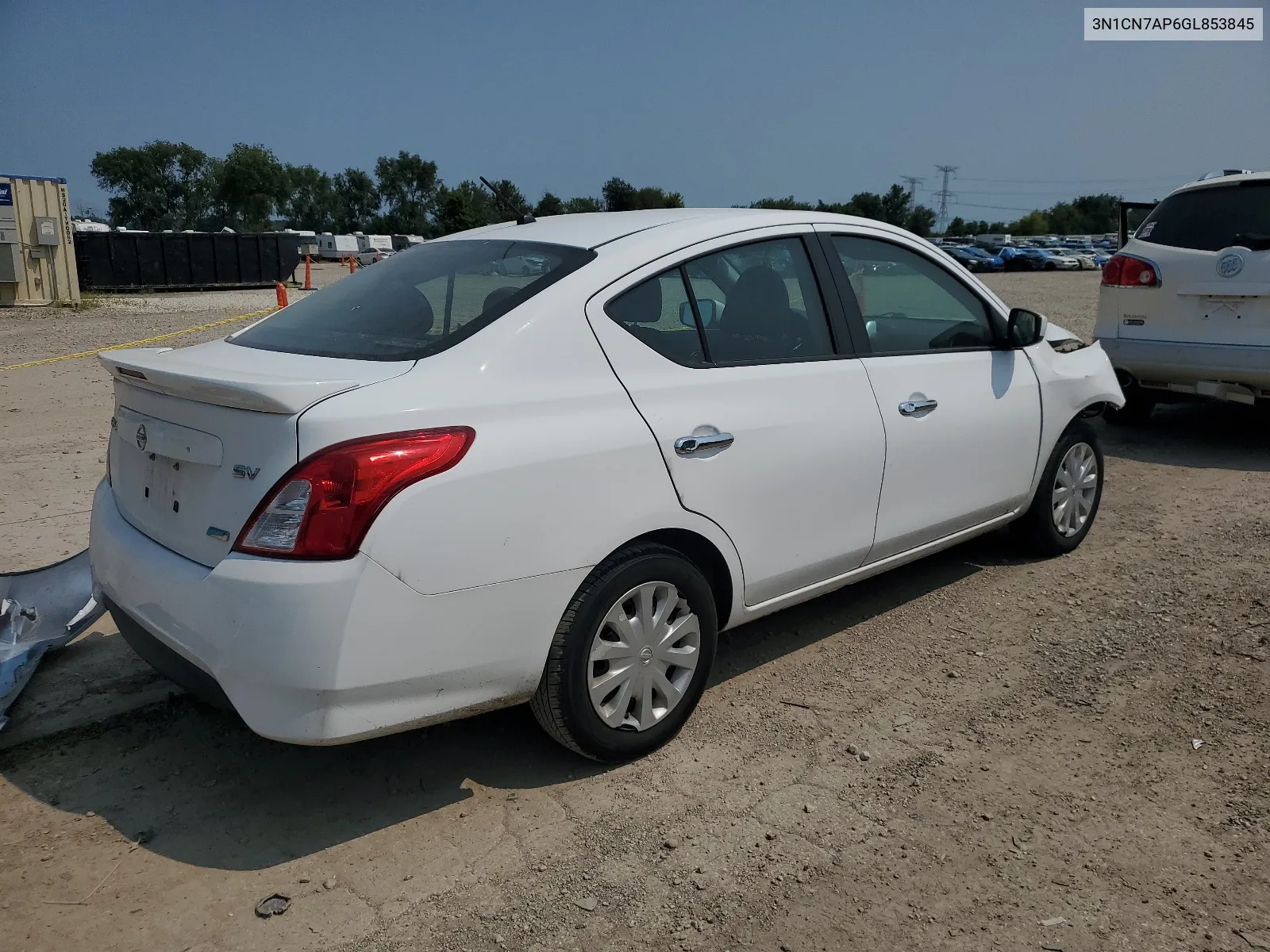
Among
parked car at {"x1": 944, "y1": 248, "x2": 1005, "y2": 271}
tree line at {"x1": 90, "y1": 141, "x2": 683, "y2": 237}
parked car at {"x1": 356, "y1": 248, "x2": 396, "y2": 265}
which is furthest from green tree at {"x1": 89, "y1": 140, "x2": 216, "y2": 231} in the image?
parked car at {"x1": 356, "y1": 248, "x2": 396, "y2": 265}

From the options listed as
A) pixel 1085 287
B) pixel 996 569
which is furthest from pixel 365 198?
pixel 996 569

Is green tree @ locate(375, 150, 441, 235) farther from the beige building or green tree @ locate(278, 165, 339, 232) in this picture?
the beige building

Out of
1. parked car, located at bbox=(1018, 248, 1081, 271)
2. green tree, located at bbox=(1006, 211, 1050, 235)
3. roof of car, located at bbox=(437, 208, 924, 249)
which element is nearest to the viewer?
roof of car, located at bbox=(437, 208, 924, 249)

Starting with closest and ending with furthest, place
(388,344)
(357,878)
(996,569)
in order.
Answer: (357,878), (388,344), (996,569)

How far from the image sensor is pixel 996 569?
5.17 m

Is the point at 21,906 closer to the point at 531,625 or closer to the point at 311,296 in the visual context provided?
the point at 531,625

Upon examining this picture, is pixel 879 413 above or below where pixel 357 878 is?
above

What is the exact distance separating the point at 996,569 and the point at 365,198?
4919 inches

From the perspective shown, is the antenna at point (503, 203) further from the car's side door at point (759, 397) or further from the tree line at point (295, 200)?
the tree line at point (295, 200)

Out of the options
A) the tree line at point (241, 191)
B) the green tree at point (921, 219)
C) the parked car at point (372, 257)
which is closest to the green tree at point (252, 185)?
the tree line at point (241, 191)

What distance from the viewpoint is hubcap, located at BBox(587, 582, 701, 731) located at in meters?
3.16

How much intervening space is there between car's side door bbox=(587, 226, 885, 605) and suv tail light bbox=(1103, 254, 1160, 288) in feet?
14.9

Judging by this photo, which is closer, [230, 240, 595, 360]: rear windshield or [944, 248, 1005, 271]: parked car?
[230, 240, 595, 360]: rear windshield

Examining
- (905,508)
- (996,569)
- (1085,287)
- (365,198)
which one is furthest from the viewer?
(365,198)
